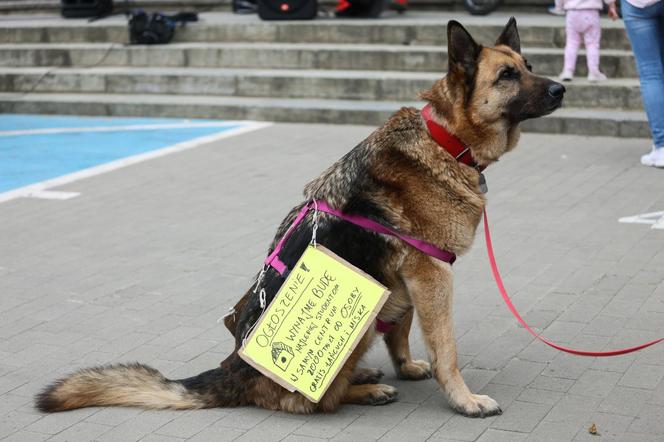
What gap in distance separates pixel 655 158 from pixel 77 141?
6.48m

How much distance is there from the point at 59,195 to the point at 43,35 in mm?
7125

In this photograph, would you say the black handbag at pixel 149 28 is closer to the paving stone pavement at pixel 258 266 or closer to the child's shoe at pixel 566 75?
the paving stone pavement at pixel 258 266

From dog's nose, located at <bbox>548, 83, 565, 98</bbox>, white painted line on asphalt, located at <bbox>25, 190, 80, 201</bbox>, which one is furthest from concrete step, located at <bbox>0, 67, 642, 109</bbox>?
dog's nose, located at <bbox>548, 83, 565, 98</bbox>

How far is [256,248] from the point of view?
7.31m

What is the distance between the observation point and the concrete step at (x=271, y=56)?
11.9m

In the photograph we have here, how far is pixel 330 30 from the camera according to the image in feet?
45.0

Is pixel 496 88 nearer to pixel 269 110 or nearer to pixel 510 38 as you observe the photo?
pixel 510 38

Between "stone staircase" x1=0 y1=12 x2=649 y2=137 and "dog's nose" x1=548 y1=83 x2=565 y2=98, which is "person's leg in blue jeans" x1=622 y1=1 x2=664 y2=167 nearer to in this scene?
"stone staircase" x1=0 y1=12 x2=649 y2=137

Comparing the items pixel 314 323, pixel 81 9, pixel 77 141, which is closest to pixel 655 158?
pixel 314 323

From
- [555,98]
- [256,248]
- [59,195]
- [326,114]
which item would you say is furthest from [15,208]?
[555,98]

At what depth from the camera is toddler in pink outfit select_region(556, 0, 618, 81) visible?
36.7 ft

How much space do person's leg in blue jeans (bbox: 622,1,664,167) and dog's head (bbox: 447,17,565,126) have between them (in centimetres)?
497

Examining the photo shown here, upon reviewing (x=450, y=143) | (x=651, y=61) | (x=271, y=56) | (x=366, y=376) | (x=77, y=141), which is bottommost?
(x=77, y=141)

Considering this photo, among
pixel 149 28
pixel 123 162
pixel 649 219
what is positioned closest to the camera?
pixel 649 219
